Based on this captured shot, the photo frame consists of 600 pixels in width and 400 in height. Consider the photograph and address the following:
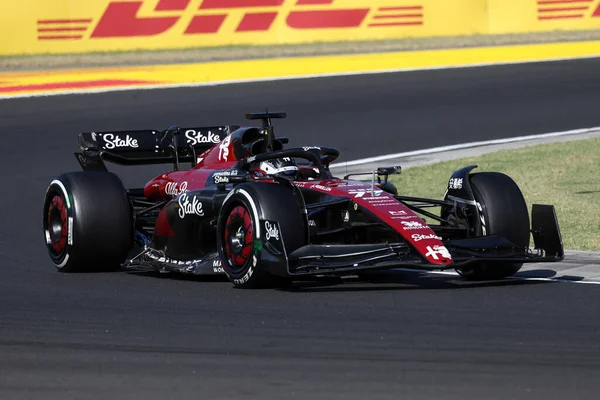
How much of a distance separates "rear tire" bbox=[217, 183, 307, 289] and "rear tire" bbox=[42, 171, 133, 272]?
1.24 m

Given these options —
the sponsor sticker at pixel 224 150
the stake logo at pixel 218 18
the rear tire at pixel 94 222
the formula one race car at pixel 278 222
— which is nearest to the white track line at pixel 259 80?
the stake logo at pixel 218 18

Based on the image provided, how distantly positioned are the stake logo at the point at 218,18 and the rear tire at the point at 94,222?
1552cm

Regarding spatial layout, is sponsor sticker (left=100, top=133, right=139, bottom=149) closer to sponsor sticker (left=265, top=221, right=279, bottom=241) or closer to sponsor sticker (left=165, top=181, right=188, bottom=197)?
sponsor sticker (left=165, top=181, right=188, bottom=197)

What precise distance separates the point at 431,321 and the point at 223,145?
11.8ft

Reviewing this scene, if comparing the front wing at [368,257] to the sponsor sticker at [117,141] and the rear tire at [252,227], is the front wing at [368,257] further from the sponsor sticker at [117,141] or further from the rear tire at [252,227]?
the sponsor sticker at [117,141]

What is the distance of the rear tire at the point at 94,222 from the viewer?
34.7 ft

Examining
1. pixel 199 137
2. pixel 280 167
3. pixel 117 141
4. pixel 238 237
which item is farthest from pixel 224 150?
pixel 238 237

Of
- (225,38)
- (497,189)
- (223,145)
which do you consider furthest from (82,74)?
(497,189)

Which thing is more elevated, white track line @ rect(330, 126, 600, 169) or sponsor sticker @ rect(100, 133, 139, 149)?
white track line @ rect(330, 126, 600, 169)

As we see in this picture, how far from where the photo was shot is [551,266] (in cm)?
1059

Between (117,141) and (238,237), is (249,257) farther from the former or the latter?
(117,141)

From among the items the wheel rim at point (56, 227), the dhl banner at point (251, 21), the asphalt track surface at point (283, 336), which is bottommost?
the asphalt track surface at point (283, 336)

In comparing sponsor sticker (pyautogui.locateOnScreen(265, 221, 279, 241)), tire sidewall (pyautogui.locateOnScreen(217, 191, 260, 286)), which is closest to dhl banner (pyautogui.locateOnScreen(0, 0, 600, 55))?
tire sidewall (pyautogui.locateOnScreen(217, 191, 260, 286))

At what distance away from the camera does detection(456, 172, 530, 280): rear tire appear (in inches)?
385
